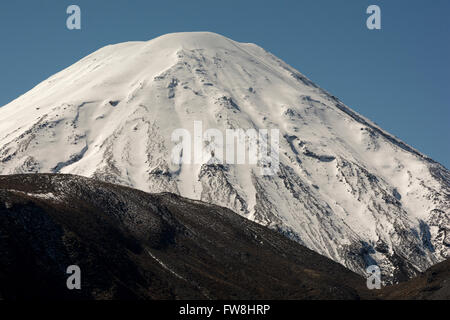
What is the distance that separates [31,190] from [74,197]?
9462 millimetres

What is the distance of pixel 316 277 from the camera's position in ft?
619

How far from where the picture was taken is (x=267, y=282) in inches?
7028

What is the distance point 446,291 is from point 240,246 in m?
53.8

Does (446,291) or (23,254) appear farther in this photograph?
(446,291)

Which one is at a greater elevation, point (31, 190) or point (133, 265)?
point (31, 190)

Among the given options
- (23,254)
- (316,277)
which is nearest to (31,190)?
(23,254)

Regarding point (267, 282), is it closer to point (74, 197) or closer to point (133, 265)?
point (133, 265)

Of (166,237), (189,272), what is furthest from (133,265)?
(166,237)
